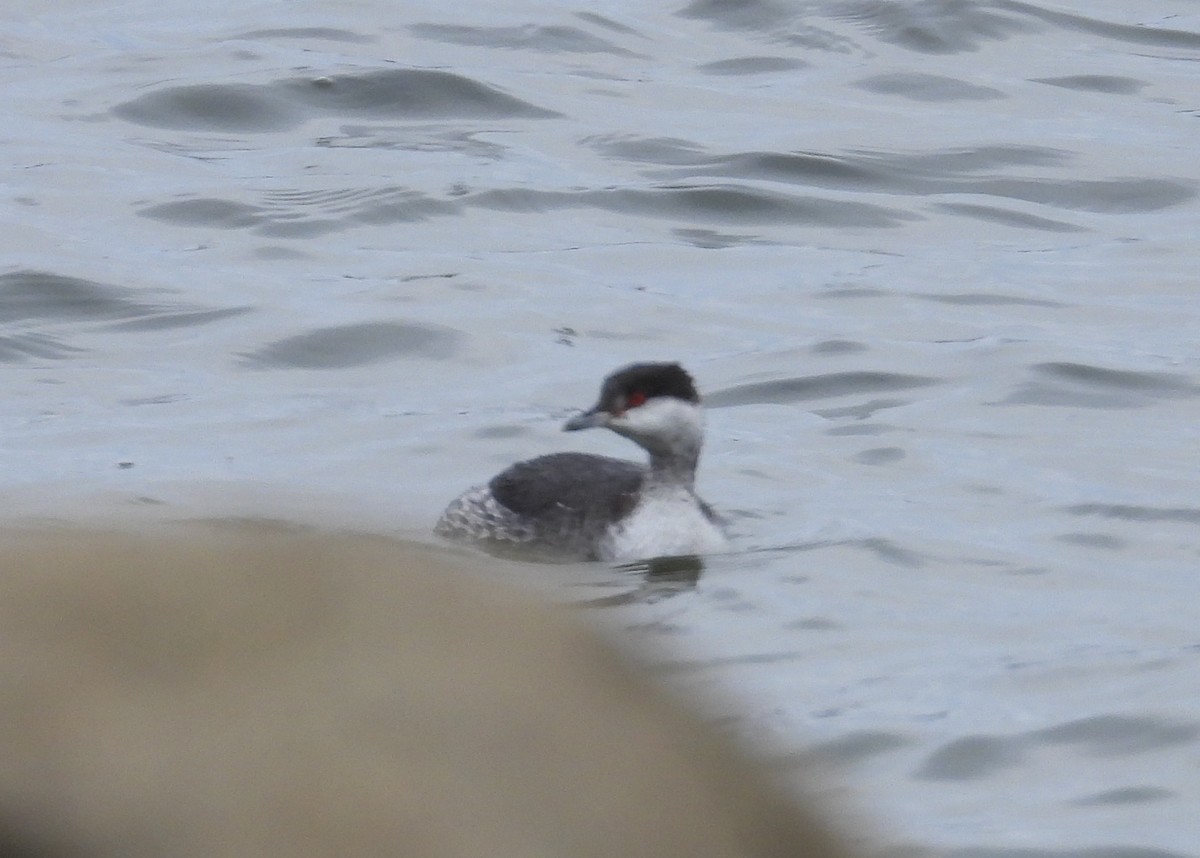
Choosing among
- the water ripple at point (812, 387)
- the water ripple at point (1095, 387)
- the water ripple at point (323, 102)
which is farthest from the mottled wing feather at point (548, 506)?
the water ripple at point (323, 102)

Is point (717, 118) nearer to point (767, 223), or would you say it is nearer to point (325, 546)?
point (767, 223)

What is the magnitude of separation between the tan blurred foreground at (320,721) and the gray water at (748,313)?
0.30 ft

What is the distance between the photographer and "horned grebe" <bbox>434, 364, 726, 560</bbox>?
9898mm

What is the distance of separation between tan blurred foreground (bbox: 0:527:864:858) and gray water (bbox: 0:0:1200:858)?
0.30 feet

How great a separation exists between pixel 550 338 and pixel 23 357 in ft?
10.0

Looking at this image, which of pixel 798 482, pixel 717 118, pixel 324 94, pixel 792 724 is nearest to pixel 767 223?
pixel 717 118

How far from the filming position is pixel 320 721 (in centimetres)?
163

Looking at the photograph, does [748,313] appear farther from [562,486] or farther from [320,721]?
[320,721]

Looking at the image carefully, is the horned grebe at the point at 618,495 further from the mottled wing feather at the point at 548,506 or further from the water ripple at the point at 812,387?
the water ripple at the point at 812,387

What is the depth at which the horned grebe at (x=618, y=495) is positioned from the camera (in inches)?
390

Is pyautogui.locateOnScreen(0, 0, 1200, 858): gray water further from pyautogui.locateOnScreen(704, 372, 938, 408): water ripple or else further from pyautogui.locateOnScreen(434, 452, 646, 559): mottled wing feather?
pyautogui.locateOnScreen(434, 452, 646, 559): mottled wing feather

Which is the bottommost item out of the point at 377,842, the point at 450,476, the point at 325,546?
the point at 450,476

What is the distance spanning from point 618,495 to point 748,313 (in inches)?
180

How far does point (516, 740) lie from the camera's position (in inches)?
66.0
